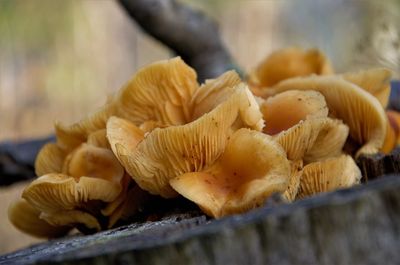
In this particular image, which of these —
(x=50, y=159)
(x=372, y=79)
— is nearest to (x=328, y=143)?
(x=372, y=79)

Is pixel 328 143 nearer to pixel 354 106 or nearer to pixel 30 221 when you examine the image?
pixel 354 106

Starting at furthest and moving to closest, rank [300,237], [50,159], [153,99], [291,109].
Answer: [50,159] < [153,99] < [291,109] < [300,237]

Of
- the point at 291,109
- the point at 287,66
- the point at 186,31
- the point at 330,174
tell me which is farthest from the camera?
the point at 186,31

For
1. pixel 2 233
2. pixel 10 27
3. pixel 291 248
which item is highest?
pixel 291 248

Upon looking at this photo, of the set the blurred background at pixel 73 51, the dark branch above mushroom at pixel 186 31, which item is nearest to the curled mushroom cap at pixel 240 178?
the dark branch above mushroom at pixel 186 31

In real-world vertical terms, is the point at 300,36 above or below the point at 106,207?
below

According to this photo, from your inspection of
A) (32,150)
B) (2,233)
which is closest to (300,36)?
(2,233)

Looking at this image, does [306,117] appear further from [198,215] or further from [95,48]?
[95,48]
